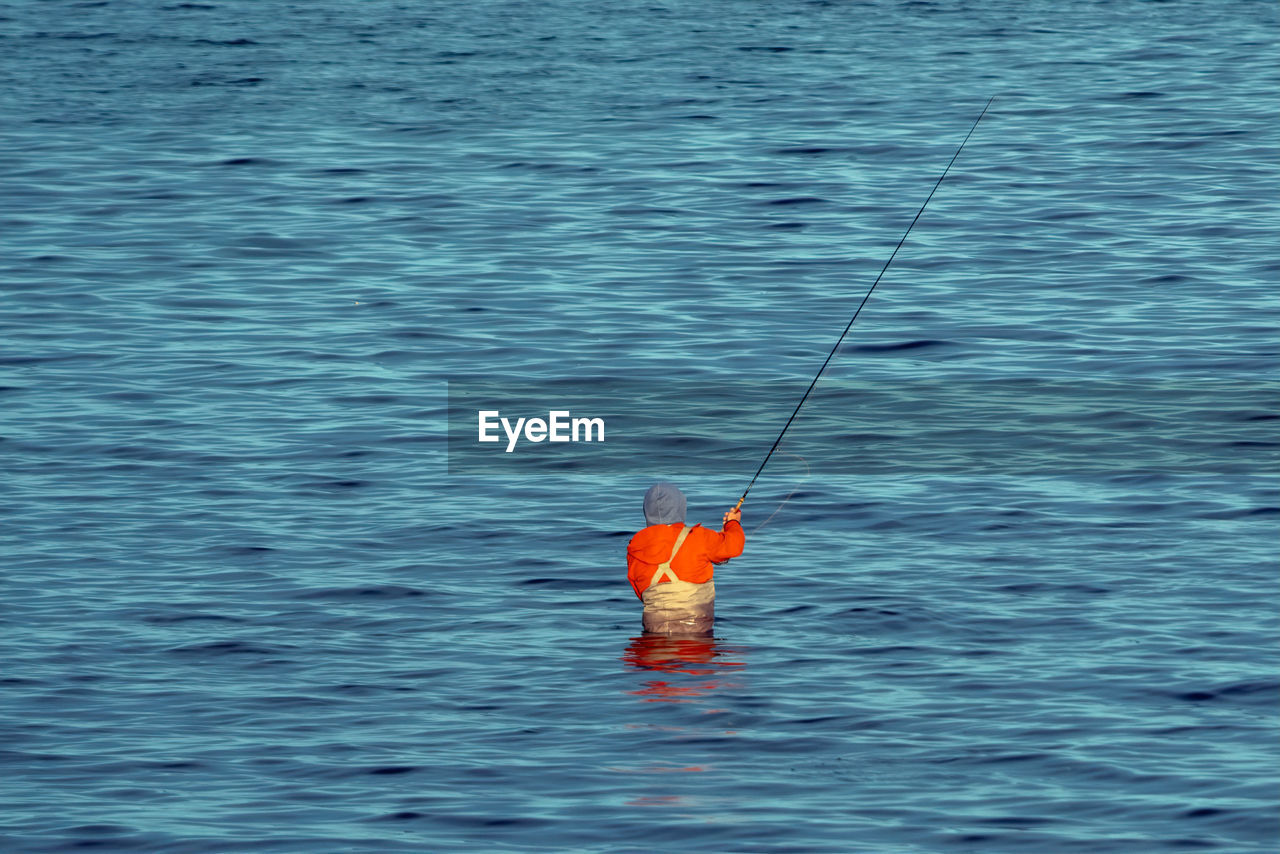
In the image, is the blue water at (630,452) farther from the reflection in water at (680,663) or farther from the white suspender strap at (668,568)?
the white suspender strap at (668,568)

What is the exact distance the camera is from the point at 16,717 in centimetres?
1008

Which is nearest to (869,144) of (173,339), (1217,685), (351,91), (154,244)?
(351,91)

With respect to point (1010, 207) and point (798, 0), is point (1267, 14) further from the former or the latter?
point (1010, 207)

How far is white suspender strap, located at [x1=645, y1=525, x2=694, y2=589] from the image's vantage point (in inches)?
417

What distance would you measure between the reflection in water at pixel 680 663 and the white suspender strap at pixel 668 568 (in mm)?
368

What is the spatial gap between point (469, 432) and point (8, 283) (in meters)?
6.48

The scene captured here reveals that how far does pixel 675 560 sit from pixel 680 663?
54 cm

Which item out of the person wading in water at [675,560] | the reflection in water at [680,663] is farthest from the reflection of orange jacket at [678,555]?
the reflection in water at [680,663]

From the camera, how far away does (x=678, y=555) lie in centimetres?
1060

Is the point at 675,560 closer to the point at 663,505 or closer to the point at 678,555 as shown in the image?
the point at 678,555

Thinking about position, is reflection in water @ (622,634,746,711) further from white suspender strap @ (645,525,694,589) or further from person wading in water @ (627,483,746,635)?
white suspender strap @ (645,525,694,589)

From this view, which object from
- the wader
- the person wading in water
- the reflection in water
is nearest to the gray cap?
the person wading in water

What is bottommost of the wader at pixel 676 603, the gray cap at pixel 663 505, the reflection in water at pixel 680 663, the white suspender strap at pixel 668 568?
the reflection in water at pixel 680 663

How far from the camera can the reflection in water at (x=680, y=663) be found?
1030 cm
